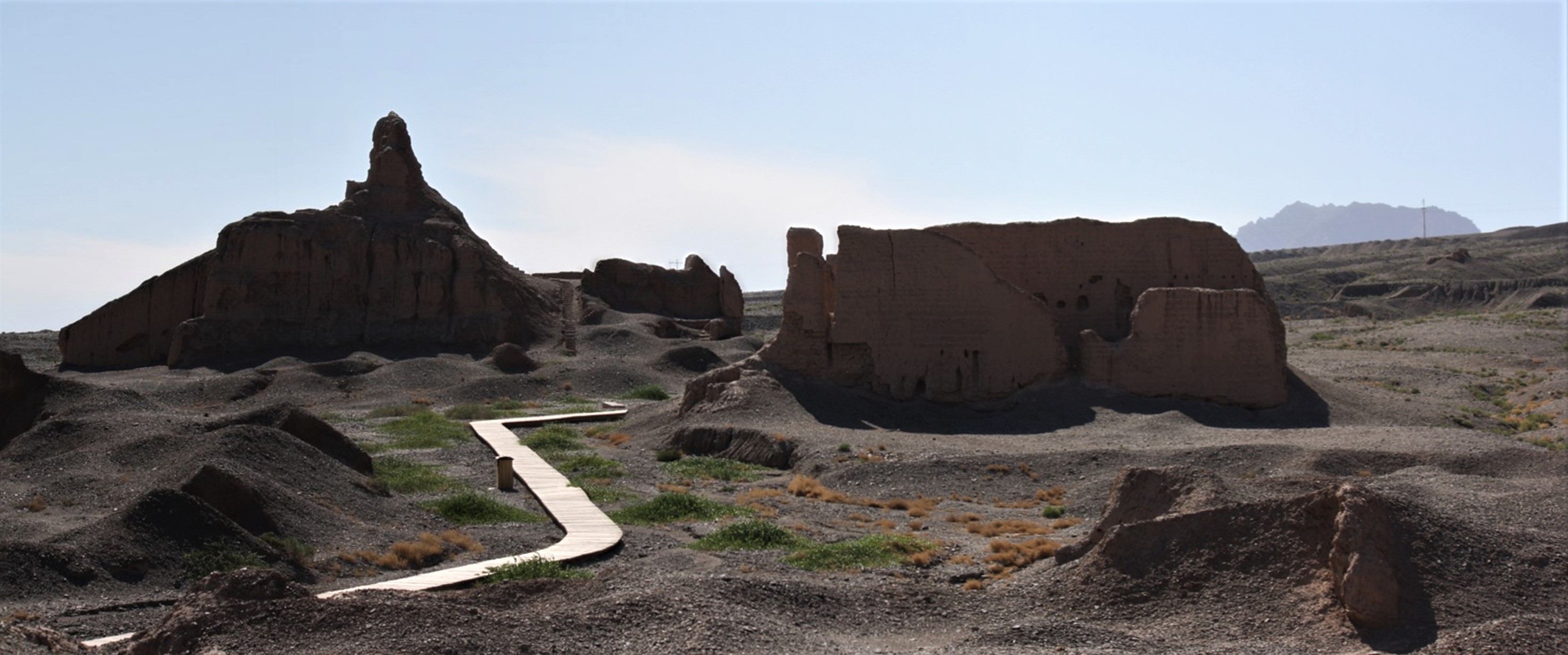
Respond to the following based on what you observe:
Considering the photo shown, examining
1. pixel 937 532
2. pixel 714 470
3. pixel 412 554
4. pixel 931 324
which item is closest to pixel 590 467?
pixel 714 470

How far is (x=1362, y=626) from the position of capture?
10.4 meters

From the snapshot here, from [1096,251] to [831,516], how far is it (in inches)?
469

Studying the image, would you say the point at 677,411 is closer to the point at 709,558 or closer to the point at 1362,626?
the point at 709,558

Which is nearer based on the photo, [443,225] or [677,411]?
[677,411]

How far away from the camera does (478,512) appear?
58.7 ft

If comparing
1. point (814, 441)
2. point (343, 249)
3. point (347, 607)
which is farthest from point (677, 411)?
point (343, 249)

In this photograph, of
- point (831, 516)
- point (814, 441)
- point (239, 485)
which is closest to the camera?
point (239, 485)

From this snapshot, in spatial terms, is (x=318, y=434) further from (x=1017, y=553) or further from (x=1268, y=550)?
(x=1268, y=550)

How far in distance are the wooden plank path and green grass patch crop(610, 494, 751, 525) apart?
1.22ft

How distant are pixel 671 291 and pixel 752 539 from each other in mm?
41213

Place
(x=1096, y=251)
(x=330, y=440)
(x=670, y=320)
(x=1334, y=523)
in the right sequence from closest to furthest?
1. (x=1334, y=523)
2. (x=330, y=440)
3. (x=1096, y=251)
4. (x=670, y=320)

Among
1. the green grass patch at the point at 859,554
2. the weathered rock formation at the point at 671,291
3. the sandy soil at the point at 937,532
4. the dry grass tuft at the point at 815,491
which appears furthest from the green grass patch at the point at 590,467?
Result: the weathered rock formation at the point at 671,291

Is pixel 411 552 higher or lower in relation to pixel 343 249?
lower

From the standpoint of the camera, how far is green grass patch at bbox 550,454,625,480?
21781mm
